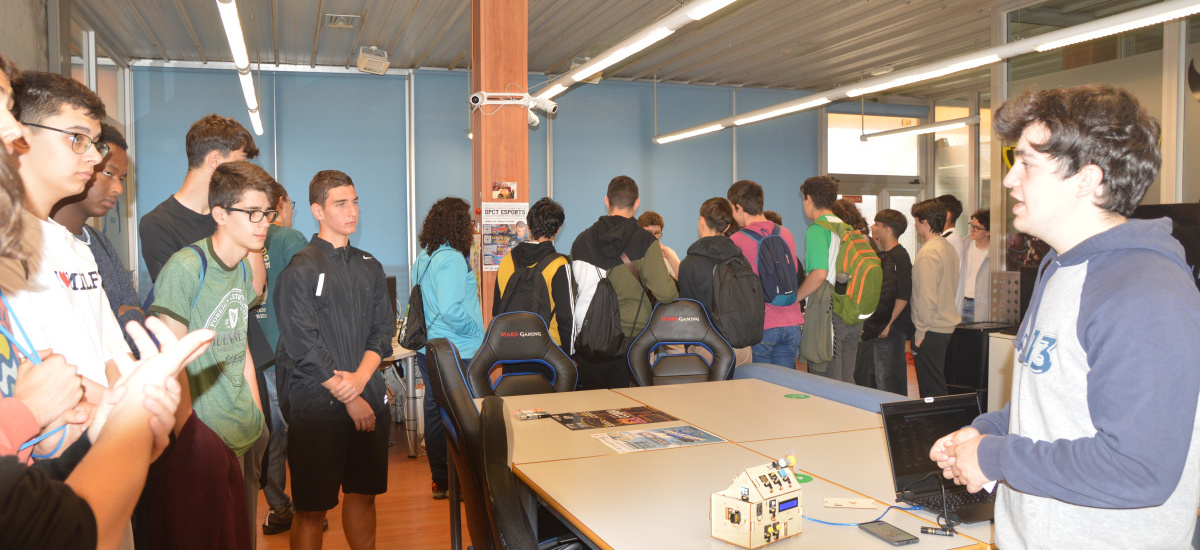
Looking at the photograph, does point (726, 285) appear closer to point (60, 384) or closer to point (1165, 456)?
point (1165, 456)

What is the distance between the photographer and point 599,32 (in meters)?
8.20

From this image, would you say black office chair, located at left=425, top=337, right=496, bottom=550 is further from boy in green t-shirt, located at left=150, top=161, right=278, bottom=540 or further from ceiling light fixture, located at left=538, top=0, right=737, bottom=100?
ceiling light fixture, located at left=538, top=0, right=737, bottom=100

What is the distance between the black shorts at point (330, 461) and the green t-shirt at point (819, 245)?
307cm

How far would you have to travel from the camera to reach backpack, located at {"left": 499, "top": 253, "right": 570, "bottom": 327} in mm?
4113

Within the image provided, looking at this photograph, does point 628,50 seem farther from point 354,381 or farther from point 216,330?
point 216,330

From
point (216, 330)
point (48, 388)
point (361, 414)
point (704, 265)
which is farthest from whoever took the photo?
point (704, 265)

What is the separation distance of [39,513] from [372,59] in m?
8.05

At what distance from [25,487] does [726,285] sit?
373 cm

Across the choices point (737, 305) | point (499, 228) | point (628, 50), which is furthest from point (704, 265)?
point (628, 50)

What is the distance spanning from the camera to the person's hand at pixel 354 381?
8.93ft

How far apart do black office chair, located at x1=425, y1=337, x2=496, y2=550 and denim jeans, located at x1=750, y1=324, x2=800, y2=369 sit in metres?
2.82

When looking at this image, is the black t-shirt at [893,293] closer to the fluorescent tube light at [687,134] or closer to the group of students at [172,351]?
the fluorescent tube light at [687,134]

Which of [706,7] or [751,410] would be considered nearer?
[751,410]

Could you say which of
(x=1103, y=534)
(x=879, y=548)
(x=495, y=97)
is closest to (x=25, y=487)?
(x=879, y=548)
